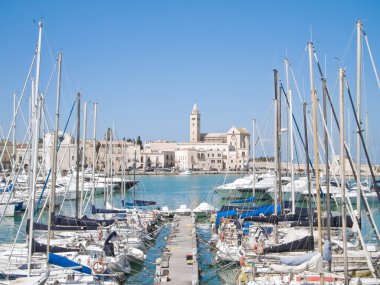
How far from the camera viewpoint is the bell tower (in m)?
188

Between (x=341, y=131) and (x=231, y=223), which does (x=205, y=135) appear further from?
(x=341, y=131)

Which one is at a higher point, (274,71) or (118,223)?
(274,71)

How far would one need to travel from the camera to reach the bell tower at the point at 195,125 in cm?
18762

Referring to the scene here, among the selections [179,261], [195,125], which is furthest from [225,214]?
[195,125]

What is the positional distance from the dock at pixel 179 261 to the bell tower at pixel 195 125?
6119 inches

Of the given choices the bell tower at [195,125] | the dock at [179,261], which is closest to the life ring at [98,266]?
the dock at [179,261]

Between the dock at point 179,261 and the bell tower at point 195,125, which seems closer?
the dock at point 179,261

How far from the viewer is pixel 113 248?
21344 mm

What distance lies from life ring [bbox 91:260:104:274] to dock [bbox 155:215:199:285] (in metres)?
2.04

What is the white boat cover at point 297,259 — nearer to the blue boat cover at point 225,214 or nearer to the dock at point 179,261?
the dock at point 179,261

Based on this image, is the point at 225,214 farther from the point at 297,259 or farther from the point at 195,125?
the point at 195,125

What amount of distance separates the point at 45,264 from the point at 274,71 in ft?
55.4


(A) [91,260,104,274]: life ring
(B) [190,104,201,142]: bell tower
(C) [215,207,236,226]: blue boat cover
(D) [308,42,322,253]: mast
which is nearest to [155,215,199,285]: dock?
(C) [215,207,236,226]: blue boat cover

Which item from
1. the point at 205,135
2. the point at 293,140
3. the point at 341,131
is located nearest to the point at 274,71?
the point at 293,140
